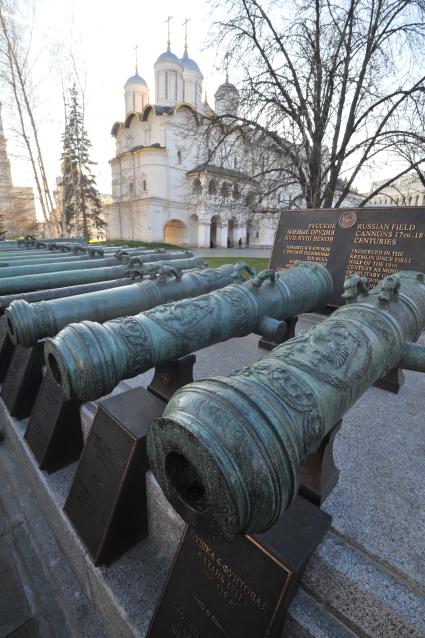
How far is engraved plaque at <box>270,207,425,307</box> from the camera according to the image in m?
3.70

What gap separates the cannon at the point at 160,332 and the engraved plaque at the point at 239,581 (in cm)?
84

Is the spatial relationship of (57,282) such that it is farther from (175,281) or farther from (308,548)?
(308,548)

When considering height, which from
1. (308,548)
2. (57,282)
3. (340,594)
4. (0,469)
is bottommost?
(0,469)

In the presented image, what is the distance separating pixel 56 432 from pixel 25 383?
32.3 inches

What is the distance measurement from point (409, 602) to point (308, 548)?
38cm

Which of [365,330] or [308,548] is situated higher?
[365,330]

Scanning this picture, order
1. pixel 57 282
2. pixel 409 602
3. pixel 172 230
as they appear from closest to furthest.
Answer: pixel 409 602 → pixel 57 282 → pixel 172 230

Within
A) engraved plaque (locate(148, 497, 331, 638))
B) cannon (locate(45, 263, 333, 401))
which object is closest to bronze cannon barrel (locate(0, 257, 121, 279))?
cannon (locate(45, 263, 333, 401))

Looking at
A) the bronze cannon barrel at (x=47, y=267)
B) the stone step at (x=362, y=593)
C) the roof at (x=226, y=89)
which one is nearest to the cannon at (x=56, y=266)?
the bronze cannon barrel at (x=47, y=267)

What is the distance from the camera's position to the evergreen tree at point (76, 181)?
66.6 ft

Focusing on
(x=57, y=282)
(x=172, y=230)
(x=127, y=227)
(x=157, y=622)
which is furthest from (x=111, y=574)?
(x=172, y=230)

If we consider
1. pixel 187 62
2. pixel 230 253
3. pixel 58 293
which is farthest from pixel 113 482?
pixel 187 62

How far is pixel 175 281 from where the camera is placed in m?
3.08

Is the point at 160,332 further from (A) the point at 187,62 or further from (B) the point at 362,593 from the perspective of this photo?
(A) the point at 187,62
